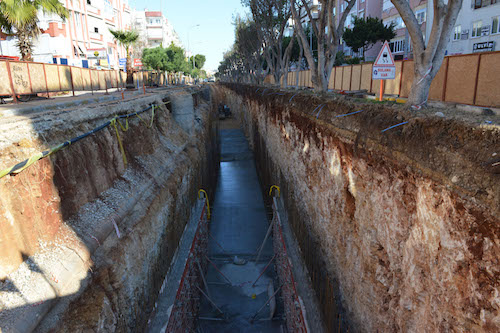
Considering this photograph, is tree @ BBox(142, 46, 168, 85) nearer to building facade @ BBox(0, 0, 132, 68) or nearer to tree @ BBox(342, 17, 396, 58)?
building facade @ BBox(0, 0, 132, 68)

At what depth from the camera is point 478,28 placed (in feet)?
79.8

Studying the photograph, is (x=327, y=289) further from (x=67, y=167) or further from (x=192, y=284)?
(x=67, y=167)

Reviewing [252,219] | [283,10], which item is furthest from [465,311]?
[283,10]

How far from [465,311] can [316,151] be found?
5.31m

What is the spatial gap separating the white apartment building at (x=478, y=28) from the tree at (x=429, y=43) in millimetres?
22115

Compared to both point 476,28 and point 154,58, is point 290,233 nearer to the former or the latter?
point 476,28

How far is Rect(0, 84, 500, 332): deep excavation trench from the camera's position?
3504 millimetres

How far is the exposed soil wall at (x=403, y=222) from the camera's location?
319 centimetres

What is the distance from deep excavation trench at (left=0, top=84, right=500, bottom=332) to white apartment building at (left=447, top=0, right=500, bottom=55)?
2093 cm

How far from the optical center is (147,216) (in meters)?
7.48

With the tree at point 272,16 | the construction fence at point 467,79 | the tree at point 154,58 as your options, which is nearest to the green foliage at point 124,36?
the tree at point 272,16

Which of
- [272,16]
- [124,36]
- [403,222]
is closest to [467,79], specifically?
[403,222]

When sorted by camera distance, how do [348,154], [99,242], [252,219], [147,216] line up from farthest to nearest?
[252,219] → [147,216] → [348,154] → [99,242]

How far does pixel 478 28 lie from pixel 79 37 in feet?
124
